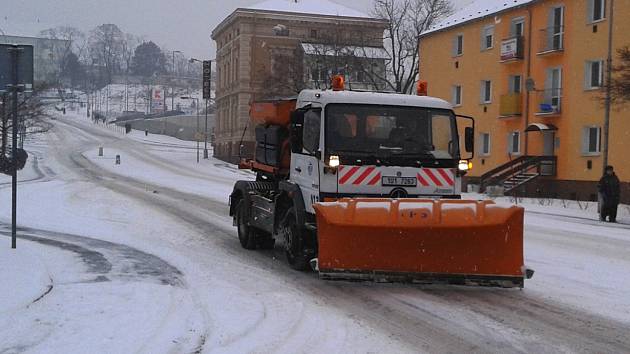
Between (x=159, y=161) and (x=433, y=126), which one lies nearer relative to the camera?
Answer: (x=433, y=126)

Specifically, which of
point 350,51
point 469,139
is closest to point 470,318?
point 469,139

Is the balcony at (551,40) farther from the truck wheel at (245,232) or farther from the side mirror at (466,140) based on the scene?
the side mirror at (466,140)

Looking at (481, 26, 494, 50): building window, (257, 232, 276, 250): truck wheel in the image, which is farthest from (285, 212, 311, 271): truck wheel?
(481, 26, 494, 50): building window

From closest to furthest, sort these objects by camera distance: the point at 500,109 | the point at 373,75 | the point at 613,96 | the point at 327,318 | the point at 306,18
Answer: the point at 327,318, the point at 613,96, the point at 500,109, the point at 373,75, the point at 306,18

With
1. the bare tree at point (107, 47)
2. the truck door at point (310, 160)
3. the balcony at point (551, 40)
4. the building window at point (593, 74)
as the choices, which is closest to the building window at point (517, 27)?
the balcony at point (551, 40)

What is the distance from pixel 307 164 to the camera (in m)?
11.0

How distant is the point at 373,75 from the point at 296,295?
4538 cm

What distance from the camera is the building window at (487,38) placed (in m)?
42.5

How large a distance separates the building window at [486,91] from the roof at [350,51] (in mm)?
12617

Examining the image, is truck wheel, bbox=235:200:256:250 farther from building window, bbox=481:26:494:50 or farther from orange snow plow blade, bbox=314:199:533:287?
building window, bbox=481:26:494:50

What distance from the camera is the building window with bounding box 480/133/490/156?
141ft

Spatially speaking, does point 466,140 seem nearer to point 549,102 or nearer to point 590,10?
point 590,10

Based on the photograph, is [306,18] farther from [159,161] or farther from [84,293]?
[84,293]

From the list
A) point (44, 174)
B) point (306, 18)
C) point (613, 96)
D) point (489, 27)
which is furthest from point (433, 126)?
point (306, 18)
